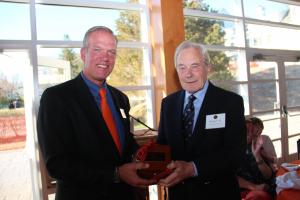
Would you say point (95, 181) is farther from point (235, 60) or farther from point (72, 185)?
point (235, 60)

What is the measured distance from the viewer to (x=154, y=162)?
149 cm

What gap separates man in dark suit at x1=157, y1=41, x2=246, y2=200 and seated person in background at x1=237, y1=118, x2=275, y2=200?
42.3 inches

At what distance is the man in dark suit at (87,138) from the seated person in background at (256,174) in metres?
1.50

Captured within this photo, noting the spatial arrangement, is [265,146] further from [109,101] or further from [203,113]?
[109,101]

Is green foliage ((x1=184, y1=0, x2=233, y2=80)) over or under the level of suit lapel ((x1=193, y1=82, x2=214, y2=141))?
over

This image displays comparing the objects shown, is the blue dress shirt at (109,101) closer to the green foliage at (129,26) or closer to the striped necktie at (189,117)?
the striped necktie at (189,117)

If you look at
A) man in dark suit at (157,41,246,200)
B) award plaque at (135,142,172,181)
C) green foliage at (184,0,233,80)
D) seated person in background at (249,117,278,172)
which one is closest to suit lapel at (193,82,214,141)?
man in dark suit at (157,41,246,200)

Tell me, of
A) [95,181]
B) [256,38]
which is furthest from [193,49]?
[256,38]

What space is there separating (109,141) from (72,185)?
26cm

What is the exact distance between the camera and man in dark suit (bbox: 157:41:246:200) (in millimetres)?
1551

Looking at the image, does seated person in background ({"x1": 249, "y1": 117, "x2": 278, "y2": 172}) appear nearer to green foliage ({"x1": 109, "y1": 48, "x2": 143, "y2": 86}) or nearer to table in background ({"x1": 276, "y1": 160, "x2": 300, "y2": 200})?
table in background ({"x1": 276, "y1": 160, "x2": 300, "y2": 200})

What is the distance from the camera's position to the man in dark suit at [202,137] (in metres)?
1.55

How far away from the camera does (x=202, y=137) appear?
62.6 inches

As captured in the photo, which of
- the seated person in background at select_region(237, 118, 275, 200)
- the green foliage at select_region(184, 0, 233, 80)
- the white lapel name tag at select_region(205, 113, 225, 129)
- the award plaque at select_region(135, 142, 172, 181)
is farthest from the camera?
the green foliage at select_region(184, 0, 233, 80)
